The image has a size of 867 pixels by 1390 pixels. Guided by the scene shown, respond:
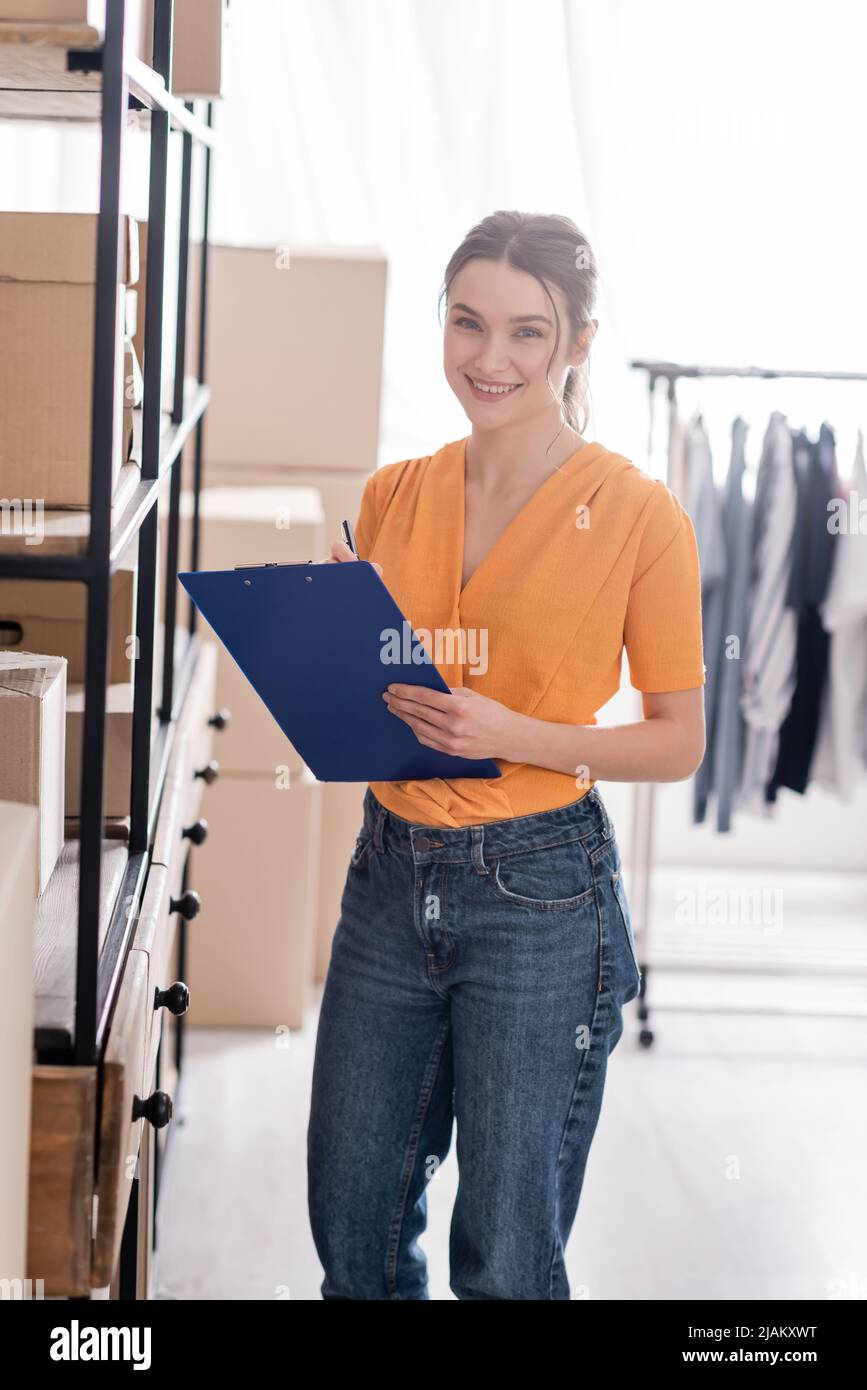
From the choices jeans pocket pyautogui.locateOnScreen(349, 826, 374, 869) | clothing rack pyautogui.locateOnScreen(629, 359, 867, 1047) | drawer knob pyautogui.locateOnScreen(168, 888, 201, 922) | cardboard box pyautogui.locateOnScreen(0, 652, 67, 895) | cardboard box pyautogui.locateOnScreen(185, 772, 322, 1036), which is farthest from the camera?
cardboard box pyautogui.locateOnScreen(185, 772, 322, 1036)

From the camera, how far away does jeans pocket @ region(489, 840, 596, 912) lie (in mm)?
1369

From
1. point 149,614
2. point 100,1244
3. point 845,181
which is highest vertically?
point 845,181

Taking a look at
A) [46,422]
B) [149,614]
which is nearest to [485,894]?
[149,614]

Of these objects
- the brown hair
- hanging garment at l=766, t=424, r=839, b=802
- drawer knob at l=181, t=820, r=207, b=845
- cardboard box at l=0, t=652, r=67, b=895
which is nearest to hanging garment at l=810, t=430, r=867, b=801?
hanging garment at l=766, t=424, r=839, b=802

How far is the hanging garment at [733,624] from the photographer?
2.89 metres

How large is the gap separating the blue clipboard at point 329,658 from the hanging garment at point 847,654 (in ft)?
5.56

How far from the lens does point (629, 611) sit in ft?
4.67

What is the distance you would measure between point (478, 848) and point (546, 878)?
7 centimetres

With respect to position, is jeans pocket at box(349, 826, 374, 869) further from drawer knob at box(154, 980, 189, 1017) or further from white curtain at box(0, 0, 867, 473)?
white curtain at box(0, 0, 867, 473)

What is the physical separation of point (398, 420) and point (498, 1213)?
7.74 feet

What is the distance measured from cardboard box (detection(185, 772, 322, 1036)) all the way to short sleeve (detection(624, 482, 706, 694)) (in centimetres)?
155

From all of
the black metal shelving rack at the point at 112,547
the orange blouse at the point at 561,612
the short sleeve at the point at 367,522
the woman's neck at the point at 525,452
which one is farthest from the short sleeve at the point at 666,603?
the black metal shelving rack at the point at 112,547

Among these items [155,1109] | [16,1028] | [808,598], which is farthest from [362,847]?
[808,598]

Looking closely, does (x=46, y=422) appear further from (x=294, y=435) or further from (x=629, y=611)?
(x=294, y=435)
